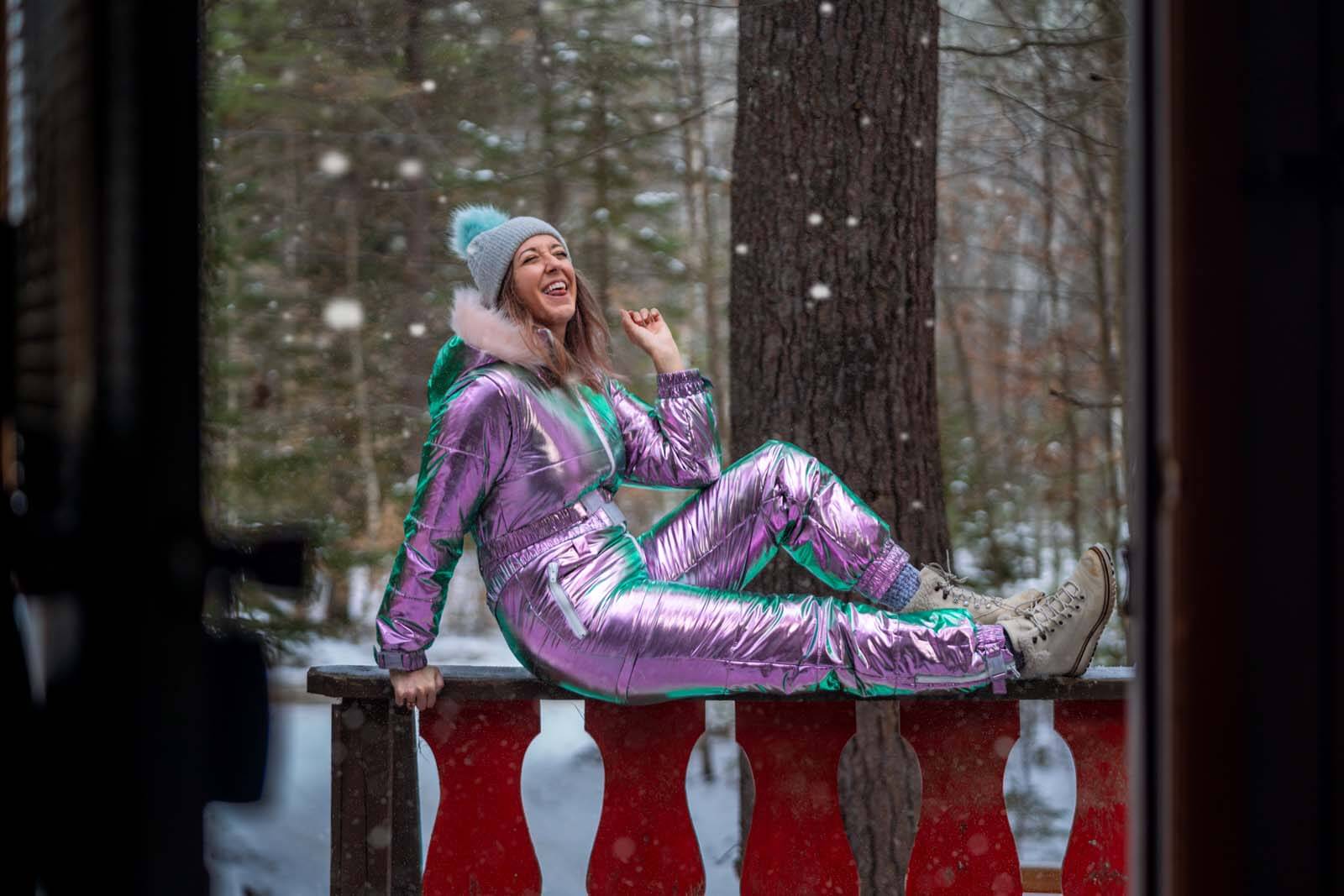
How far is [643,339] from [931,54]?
1854 mm

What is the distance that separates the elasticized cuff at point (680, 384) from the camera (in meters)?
3.05

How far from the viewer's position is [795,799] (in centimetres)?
276

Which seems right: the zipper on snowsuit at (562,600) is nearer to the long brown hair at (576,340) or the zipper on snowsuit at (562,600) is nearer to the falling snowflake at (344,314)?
the long brown hair at (576,340)

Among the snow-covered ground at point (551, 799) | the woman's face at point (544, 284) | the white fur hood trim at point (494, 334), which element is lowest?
the snow-covered ground at point (551, 799)

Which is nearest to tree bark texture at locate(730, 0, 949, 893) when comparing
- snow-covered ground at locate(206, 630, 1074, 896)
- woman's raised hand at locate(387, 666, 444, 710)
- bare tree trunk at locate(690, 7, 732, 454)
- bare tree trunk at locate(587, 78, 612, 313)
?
woman's raised hand at locate(387, 666, 444, 710)

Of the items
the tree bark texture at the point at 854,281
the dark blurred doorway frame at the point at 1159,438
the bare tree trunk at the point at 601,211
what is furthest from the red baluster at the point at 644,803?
the bare tree trunk at the point at 601,211

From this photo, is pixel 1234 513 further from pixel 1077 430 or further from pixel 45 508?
pixel 1077 430

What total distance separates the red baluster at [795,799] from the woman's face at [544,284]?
104 centimetres

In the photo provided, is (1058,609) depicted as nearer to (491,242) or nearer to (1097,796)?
(1097,796)

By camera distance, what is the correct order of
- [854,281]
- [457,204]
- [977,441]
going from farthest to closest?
[977,441] < [457,204] < [854,281]

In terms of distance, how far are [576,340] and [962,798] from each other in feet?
4.75

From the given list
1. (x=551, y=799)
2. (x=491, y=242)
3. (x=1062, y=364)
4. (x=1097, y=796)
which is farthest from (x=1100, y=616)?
(x=1062, y=364)

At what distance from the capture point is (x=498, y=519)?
2814 mm

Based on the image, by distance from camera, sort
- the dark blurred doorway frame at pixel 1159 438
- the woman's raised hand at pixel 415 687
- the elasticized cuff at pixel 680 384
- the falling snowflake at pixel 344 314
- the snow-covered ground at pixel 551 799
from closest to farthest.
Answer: the dark blurred doorway frame at pixel 1159 438, the woman's raised hand at pixel 415 687, the elasticized cuff at pixel 680 384, the snow-covered ground at pixel 551 799, the falling snowflake at pixel 344 314
